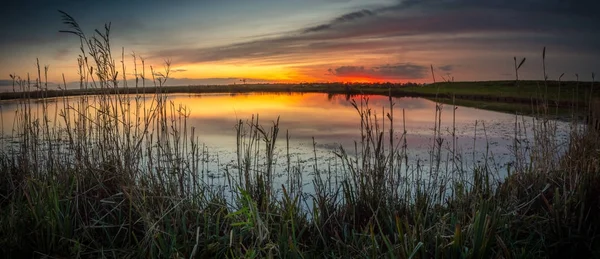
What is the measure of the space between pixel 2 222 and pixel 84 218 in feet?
2.62

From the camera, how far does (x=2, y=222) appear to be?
4.39 m

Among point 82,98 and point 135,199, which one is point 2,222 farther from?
point 82,98

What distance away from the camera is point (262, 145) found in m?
12.9

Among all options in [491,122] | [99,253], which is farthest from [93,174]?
[491,122]

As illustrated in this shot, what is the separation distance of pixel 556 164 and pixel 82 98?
8.02 meters

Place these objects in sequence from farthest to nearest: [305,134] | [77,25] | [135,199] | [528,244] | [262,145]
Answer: [305,134] < [262,145] < [77,25] < [135,199] < [528,244]

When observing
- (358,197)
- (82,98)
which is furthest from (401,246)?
(82,98)

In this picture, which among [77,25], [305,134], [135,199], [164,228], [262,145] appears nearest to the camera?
[164,228]

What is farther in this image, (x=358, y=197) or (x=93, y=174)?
(x=93, y=174)

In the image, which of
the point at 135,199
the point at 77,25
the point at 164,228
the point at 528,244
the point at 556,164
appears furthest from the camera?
the point at 556,164

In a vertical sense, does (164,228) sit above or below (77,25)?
below

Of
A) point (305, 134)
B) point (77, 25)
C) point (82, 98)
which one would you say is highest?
point (77, 25)

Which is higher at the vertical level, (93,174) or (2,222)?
(93,174)

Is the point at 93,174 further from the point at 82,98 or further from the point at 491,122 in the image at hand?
the point at 491,122
